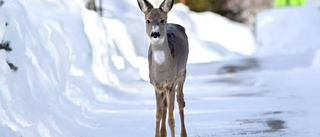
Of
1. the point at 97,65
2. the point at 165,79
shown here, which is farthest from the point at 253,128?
the point at 97,65

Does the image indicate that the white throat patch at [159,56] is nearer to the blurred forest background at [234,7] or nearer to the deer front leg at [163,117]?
the deer front leg at [163,117]

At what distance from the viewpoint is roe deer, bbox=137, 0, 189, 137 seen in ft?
39.5

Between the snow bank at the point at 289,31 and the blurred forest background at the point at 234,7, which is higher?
the blurred forest background at the point at 234,7

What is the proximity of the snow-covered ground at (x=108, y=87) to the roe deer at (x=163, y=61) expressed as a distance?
41.1 inches

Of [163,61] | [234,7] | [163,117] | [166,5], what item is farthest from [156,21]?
[234,7]

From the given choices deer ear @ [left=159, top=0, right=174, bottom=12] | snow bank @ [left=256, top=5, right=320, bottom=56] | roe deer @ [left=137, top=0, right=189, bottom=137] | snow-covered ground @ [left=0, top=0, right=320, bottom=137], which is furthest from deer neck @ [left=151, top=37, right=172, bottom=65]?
snow bank @ [left=256, top=5, right=320, bottom=56]

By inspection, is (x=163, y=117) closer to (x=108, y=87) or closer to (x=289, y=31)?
(x=108, y=87)

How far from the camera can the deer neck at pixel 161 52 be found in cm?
1223

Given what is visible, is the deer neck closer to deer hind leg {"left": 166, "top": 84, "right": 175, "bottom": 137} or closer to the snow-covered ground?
deer hind leg {"left": 166, "top": 84, "right": 175, "bottom": 137}

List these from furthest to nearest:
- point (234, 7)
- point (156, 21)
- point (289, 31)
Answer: point (234, 7) → point (289, 31) → point (156, 21)

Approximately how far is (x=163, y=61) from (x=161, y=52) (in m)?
0.12

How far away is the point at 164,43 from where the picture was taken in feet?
40.3

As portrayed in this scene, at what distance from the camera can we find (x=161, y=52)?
12.3 m

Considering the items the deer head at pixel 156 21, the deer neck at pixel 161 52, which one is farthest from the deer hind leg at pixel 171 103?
the deer head at pixel 156 21
